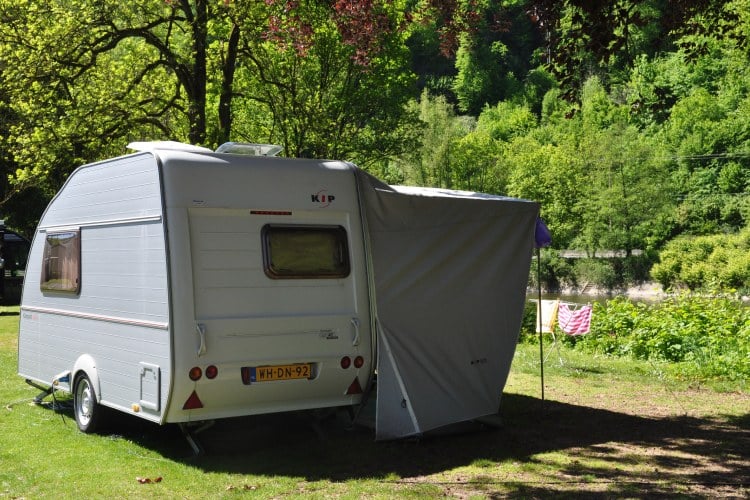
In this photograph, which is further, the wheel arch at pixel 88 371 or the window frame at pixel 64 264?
the window frame at pixel 64 264

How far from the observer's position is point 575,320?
13.7 meters

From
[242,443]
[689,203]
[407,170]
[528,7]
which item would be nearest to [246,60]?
[528,7]

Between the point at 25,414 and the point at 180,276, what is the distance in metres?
3.55

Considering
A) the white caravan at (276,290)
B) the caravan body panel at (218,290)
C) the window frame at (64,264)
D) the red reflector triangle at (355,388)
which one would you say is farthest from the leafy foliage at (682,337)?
the window frame at (64,264)

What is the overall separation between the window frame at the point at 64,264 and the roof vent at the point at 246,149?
2012 mm

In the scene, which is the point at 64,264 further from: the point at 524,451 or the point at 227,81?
the point at 227,81

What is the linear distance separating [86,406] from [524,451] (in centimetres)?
416

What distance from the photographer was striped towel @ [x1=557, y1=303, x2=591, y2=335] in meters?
13.6

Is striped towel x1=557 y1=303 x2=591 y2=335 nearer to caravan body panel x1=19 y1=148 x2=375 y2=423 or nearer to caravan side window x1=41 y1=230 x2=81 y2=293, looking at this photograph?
caravan body panel x1=19 y1=148 x2=375 y2=423

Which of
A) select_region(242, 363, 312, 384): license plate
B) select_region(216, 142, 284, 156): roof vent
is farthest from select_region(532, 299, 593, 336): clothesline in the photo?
select_region(242, 363, 312, 384): license plate

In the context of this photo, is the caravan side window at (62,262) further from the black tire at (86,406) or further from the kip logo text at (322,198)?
the kip logo text at (322,198)

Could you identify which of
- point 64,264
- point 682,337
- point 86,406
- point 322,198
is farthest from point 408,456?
point 682,337

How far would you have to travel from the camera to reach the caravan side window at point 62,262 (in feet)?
28.7

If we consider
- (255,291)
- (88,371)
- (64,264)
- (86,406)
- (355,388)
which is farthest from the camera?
(64,264)
